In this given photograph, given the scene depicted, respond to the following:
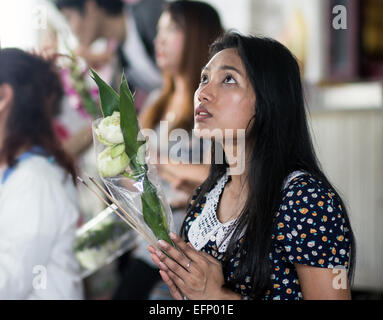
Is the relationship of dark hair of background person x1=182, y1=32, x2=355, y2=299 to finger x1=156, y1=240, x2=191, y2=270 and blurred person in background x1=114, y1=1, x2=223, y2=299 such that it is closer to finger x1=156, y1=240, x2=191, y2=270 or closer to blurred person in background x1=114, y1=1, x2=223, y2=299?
finger x1=156, y1=240, x2=191, y2=270

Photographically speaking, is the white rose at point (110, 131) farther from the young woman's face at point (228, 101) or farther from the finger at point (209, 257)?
the finger at point (209, 257)

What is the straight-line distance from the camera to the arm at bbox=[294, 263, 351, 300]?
93 centimetres

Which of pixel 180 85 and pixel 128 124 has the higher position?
pixel 180 85

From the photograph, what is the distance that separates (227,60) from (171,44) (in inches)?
30.2

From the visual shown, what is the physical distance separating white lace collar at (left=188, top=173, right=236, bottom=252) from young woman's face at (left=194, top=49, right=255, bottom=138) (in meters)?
0.17

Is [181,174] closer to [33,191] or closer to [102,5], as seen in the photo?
[33,191]

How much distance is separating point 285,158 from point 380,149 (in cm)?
261

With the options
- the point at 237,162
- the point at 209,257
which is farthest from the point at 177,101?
the point at 209,257

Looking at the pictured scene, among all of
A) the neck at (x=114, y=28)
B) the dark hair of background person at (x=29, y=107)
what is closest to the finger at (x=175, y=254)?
the dark hair of background person at (x=29, y=107)

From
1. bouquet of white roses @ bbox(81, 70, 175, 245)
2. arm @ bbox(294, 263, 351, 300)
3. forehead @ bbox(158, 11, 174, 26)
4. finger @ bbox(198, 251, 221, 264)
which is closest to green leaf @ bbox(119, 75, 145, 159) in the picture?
bouquet of white roses @ bbox(81, 70, 175, 245)

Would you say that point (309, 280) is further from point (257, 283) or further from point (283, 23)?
point (283, 23)

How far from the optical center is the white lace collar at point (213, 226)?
1024mm

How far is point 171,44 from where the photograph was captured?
1.74 metres
